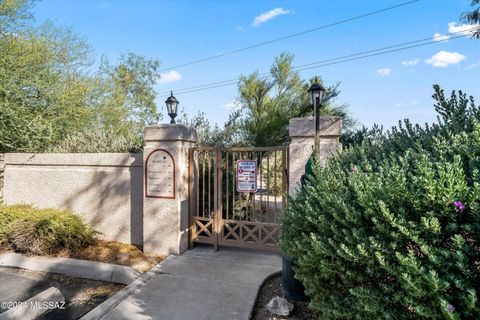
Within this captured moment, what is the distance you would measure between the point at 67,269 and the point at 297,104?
715cm

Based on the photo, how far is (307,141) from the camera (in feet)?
14.7

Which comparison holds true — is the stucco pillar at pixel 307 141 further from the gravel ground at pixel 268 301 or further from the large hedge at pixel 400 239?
the large hedge at pixel 400 239

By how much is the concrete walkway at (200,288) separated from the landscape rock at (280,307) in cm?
25

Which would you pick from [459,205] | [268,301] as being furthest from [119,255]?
[459,205]

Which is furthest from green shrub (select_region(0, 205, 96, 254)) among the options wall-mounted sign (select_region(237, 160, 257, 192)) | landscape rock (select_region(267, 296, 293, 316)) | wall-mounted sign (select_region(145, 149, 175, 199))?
landscape rock (select_region(267, 296, 293, 316))

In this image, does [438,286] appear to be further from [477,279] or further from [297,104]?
[297,104]

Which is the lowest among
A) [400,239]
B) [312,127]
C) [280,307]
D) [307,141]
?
[280,307]

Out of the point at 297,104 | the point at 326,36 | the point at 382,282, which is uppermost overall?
the point at 326,36

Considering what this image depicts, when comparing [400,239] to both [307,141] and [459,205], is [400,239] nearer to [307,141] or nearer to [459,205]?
[459,205]

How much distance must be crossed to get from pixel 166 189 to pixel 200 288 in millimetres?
1920

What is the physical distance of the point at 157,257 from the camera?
5008mm

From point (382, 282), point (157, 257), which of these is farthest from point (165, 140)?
point (382, 282)

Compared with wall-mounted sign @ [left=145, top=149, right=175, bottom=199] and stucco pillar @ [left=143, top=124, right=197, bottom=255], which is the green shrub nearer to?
stucco pillar @ [left=143, top=124, right=197, bottom=255]

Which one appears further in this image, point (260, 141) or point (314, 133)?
point (260, 141)
